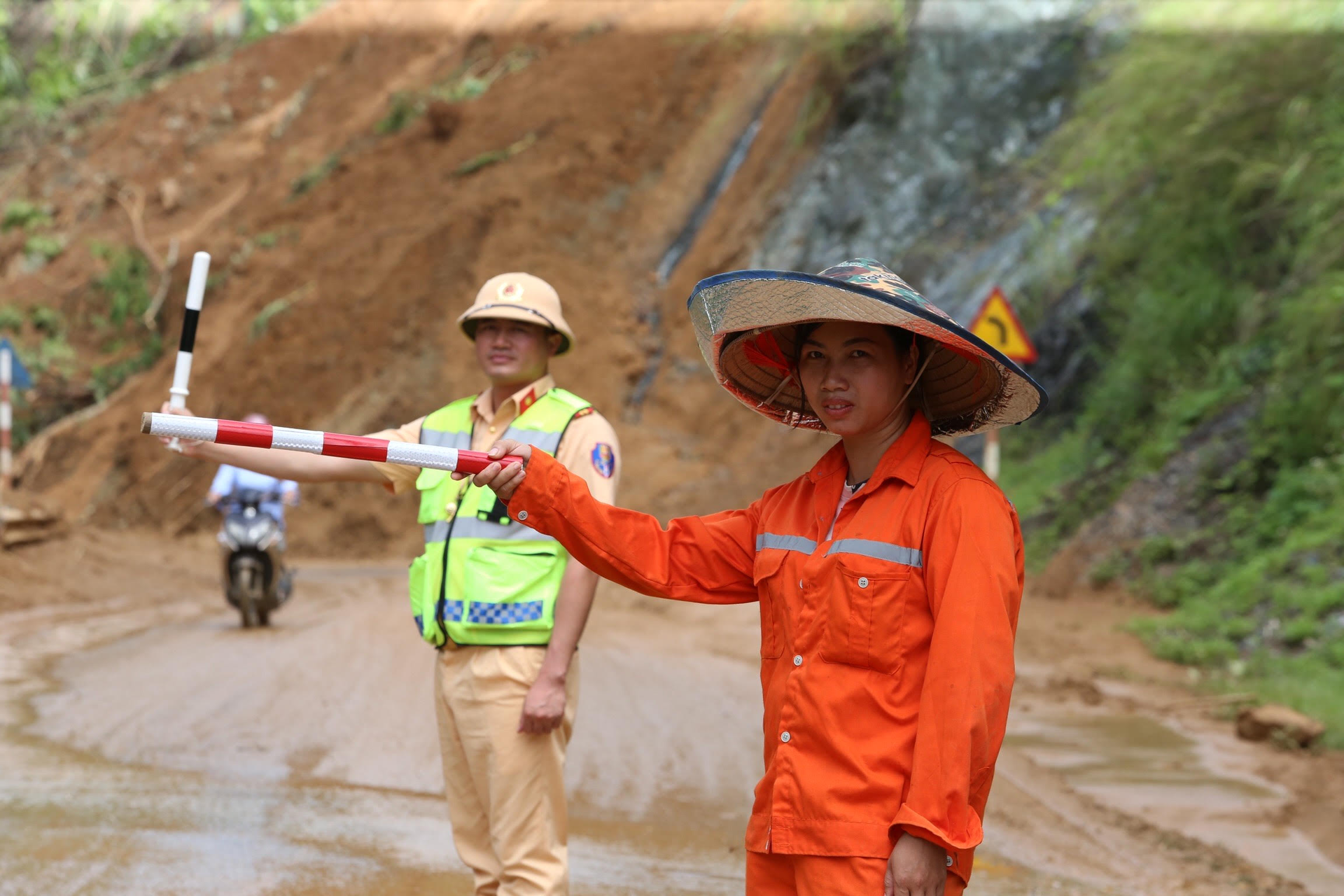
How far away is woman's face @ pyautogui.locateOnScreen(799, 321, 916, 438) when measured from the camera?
270cm

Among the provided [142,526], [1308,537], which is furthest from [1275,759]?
[142,526]

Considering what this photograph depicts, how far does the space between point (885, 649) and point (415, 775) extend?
4612 millimetres

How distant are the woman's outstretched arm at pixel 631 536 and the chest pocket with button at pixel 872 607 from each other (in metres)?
0.40

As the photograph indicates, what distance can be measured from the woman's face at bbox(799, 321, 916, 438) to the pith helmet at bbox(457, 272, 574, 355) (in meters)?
1.37

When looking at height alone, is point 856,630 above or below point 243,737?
above

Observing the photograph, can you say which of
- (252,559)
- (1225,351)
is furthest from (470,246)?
(1225,351)

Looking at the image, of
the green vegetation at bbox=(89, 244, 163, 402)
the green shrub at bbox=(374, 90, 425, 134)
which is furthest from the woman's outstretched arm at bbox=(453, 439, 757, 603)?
the green shrub at bbox=(374, 90, 425, 134)

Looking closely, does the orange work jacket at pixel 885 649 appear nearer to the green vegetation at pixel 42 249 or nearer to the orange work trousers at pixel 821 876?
the orange work trousers at pixel 821 876

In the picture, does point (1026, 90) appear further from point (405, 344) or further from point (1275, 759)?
point (1275, 759)

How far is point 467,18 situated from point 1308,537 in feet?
83.9

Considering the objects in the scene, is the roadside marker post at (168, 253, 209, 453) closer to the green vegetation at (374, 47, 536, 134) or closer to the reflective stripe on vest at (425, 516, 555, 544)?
the reflective stripe on vest at (425, 516, 555, 544)

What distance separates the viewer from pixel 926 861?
7.66ft

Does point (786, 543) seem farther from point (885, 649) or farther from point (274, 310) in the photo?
point (274, 310)

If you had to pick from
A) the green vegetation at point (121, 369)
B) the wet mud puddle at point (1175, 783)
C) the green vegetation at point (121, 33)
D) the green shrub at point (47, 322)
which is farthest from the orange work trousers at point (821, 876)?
the green vegetation at point (121, 33)
